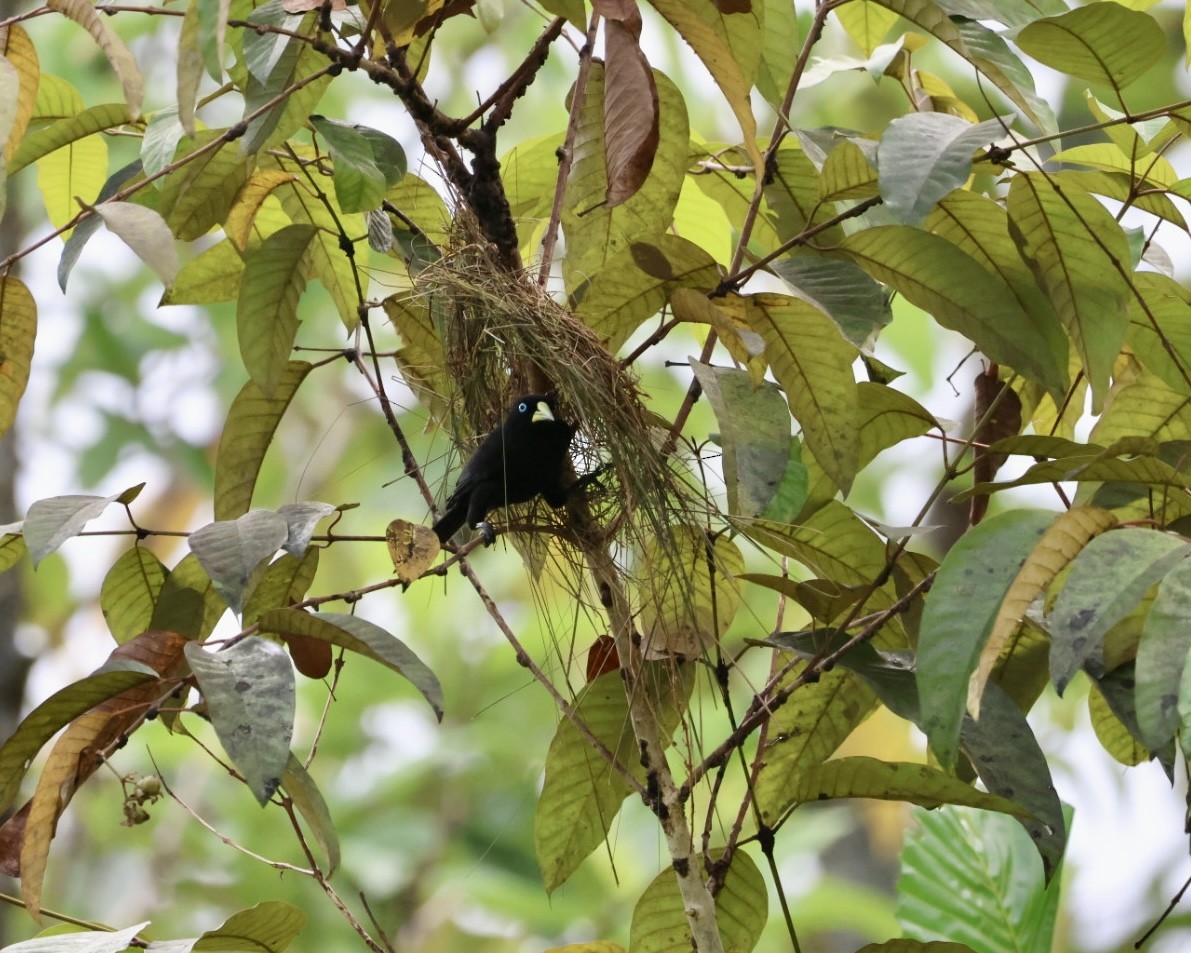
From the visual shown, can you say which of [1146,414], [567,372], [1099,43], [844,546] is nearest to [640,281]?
[567,372]

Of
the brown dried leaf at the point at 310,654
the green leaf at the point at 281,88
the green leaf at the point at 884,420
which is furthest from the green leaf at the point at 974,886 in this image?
the green leaf at the point at 281,88

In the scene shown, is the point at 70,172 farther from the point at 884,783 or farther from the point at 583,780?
the point at 884,783

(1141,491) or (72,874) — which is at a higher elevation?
(72,874)

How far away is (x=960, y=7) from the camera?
1234mm

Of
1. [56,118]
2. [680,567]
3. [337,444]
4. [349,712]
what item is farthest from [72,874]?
[680,567]

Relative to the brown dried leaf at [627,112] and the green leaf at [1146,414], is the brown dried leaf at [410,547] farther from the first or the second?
the green leaf at [1146,414]

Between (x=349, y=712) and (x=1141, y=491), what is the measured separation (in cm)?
422

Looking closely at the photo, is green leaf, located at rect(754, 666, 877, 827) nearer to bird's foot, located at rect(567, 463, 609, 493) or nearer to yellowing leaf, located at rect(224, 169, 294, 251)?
bird's foot, located at rect(567, 463, 609, 493)

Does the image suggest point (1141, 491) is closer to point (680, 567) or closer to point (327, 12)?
point (680, 567)

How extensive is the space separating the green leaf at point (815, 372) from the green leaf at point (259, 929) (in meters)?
0.64

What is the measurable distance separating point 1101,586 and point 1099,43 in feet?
1.74

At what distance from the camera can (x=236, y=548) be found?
109 centimetres

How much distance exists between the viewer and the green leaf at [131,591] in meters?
1.47

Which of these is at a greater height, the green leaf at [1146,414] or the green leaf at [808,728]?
the green leaf at [1146,414]
